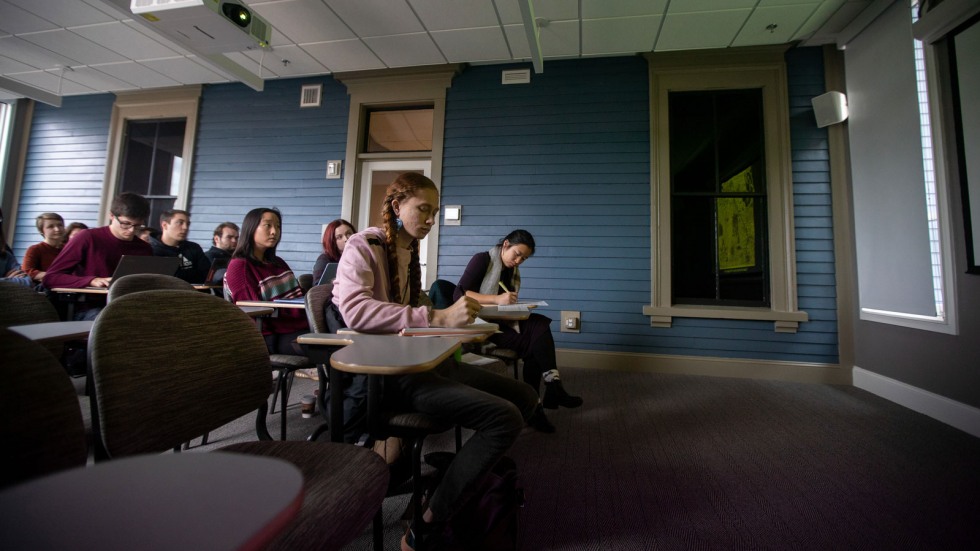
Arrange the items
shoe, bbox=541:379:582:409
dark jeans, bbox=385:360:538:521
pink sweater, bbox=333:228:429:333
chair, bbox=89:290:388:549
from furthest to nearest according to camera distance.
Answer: shoe, bbox=541:379:582:409, pink sweater, bbox=333:228:429:333, dark jeans, bbox=385:360:538:521, chair, bbox=89:290:388:549

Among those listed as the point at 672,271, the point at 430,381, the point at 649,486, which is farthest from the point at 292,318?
the point at 672,271

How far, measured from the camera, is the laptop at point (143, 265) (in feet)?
7.71

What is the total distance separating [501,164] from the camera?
3.95m

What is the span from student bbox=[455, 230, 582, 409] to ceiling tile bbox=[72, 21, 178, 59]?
14.3 feet

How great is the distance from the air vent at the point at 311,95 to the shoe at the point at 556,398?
4249mm

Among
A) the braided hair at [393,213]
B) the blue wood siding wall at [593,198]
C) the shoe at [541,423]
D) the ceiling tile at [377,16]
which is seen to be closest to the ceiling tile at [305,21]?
the ceiling tile at [377,16]

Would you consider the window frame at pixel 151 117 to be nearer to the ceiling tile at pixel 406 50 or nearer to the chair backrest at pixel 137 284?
the ceiling tile at pixel 406 50

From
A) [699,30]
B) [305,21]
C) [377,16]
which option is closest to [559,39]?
[699,30]

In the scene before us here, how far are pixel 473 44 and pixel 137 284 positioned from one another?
3.40 metres

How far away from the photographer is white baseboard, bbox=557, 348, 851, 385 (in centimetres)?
329

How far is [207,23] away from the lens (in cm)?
282

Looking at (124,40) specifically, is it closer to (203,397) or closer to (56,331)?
(56,331)

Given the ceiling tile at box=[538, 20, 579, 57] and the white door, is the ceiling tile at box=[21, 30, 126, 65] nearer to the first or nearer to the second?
the white door

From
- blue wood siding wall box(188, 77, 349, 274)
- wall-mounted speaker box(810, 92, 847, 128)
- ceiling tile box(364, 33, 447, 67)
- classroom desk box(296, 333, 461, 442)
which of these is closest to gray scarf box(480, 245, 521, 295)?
classroom desk box(296, 333, 461, 442)
